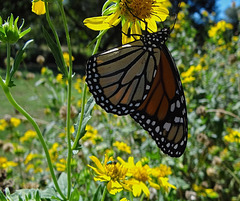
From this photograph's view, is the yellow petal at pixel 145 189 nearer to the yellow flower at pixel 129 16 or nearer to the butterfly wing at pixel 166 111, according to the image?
the butterfly wing at pixel 166 111

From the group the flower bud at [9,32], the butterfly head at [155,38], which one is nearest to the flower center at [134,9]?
the butterfly head at [155,38]

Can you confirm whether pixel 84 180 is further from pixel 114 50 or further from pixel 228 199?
pixel 228 199

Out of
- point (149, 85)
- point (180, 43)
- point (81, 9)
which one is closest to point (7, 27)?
point (149, 85)

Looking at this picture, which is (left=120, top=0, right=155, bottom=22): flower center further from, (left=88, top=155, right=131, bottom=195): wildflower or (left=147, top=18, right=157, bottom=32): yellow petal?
(left=88, top=155, right=131, bottom=195): wildflower

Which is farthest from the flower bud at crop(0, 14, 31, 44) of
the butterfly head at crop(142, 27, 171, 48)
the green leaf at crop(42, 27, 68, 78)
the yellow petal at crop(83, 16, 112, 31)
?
the butterfly head at crop(142, 27, 171, 48)

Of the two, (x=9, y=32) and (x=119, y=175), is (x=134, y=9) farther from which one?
(x=119, y=175)

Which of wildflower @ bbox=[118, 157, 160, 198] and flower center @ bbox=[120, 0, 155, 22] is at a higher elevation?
flower center @ bbox=[120, 0, 155, 22]
